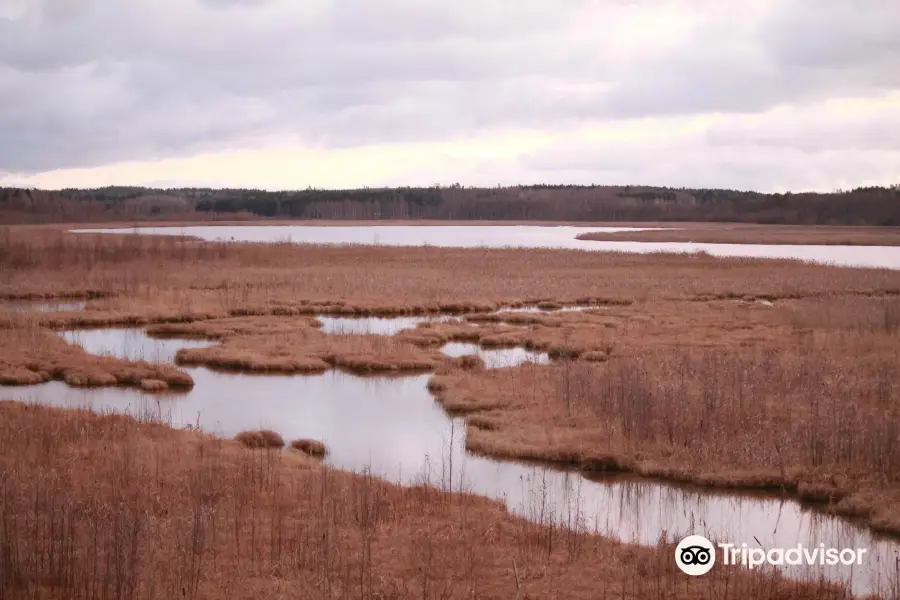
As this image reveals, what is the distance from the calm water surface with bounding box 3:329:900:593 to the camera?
1200 centimetres

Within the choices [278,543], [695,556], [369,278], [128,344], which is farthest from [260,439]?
[369,278]

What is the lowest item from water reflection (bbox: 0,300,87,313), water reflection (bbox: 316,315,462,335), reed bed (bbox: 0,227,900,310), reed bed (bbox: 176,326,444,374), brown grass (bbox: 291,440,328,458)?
brown grass (bbox: 291,440,328,458)

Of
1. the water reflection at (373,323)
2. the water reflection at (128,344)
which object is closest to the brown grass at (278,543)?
the water reflection at (128,344)

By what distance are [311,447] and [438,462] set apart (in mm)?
2560

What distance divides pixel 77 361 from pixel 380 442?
1124 cm

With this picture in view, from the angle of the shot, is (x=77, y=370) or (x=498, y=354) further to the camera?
(x=498, y=354)

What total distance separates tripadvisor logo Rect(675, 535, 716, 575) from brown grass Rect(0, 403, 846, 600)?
0.15 meters

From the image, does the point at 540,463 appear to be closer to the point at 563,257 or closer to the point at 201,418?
the point at 201,418

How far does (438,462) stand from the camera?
50.8ft

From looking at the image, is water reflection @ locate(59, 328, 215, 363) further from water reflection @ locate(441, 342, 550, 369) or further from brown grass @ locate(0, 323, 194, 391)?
water reflection @ locate(441, 342, 550, 369)

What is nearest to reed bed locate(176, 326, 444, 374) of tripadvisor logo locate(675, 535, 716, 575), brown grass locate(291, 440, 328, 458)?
brown grass locate(291, 440, 328, 458)

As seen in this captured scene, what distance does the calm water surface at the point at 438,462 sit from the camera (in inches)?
472

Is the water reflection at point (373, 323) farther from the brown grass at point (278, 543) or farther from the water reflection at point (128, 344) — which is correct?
the brown grass at point (278, 543)

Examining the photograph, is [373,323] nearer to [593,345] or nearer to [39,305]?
[593,345]
